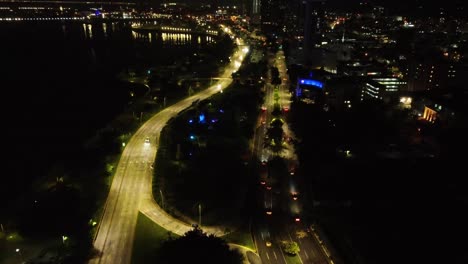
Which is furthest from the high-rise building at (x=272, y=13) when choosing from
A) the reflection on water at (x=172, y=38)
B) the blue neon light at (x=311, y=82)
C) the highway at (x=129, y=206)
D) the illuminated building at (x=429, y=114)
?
the highway at (x=129, y=206)

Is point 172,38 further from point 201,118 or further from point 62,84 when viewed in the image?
point 201,118

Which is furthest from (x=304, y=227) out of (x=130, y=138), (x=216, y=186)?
(x=130, y=138)

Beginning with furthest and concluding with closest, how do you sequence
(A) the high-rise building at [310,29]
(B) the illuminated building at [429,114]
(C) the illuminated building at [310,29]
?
(C) the illuminated building at [310,29]
(A) the high-rise building at [310,29]
(B) the illuminated building at [429,114]

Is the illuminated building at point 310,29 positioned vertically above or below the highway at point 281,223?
above

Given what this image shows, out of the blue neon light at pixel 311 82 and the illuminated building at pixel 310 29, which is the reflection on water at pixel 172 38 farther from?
the blue neon light at pixel 311 82

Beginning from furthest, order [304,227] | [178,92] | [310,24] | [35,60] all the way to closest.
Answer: [35,60]
[310,24]
[178,92]
[304,227]

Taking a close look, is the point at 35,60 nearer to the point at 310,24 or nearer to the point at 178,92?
the point at 178,92

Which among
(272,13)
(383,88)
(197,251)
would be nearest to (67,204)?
(197,251)
